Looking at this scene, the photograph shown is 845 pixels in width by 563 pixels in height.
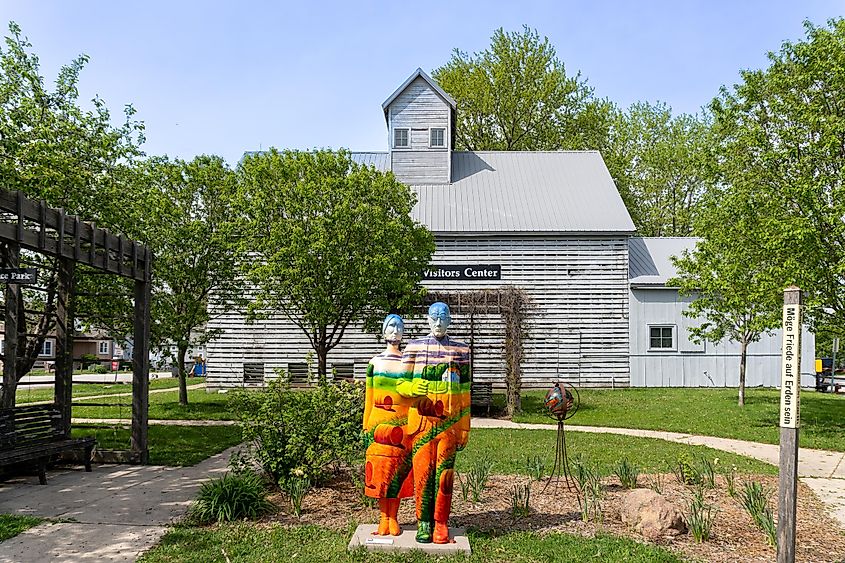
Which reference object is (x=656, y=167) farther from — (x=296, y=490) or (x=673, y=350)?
(x=296, y=490)

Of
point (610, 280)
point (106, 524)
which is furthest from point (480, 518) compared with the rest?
point (610, 280)

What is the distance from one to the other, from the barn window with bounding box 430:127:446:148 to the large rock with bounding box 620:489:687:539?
2084 centimetres

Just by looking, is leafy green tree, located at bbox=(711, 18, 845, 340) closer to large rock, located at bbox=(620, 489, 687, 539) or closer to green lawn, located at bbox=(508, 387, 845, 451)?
green lawn, located at bbox=(508, 387, 845, 451)

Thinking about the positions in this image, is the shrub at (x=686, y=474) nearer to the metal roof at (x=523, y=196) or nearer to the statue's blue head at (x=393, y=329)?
the statue's blue head at (x=393, y=329)

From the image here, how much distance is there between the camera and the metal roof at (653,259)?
85.2ft

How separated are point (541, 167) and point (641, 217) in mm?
16173

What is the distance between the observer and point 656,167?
1624 inches

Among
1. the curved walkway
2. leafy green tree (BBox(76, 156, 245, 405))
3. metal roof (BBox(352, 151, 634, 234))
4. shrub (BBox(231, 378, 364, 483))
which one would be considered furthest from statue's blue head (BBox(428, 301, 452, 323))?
metal roof (BBox(352, 151, 634, 234))

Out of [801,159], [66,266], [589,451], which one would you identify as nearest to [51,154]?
[66,266]

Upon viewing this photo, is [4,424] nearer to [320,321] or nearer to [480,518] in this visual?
[480,518]

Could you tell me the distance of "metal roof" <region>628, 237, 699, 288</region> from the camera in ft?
85.2

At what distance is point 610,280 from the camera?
24.3 metres

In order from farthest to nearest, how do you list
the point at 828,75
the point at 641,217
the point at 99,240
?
the point at 641,217
the point at 828,75
the point at 99,240

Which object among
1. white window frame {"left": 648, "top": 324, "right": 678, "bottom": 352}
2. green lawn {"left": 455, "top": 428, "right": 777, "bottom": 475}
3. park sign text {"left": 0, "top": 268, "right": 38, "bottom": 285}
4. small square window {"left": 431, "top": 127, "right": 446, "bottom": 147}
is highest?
small square window {"left": 431, "top": 127, "right": 446, "bottom": 147}
